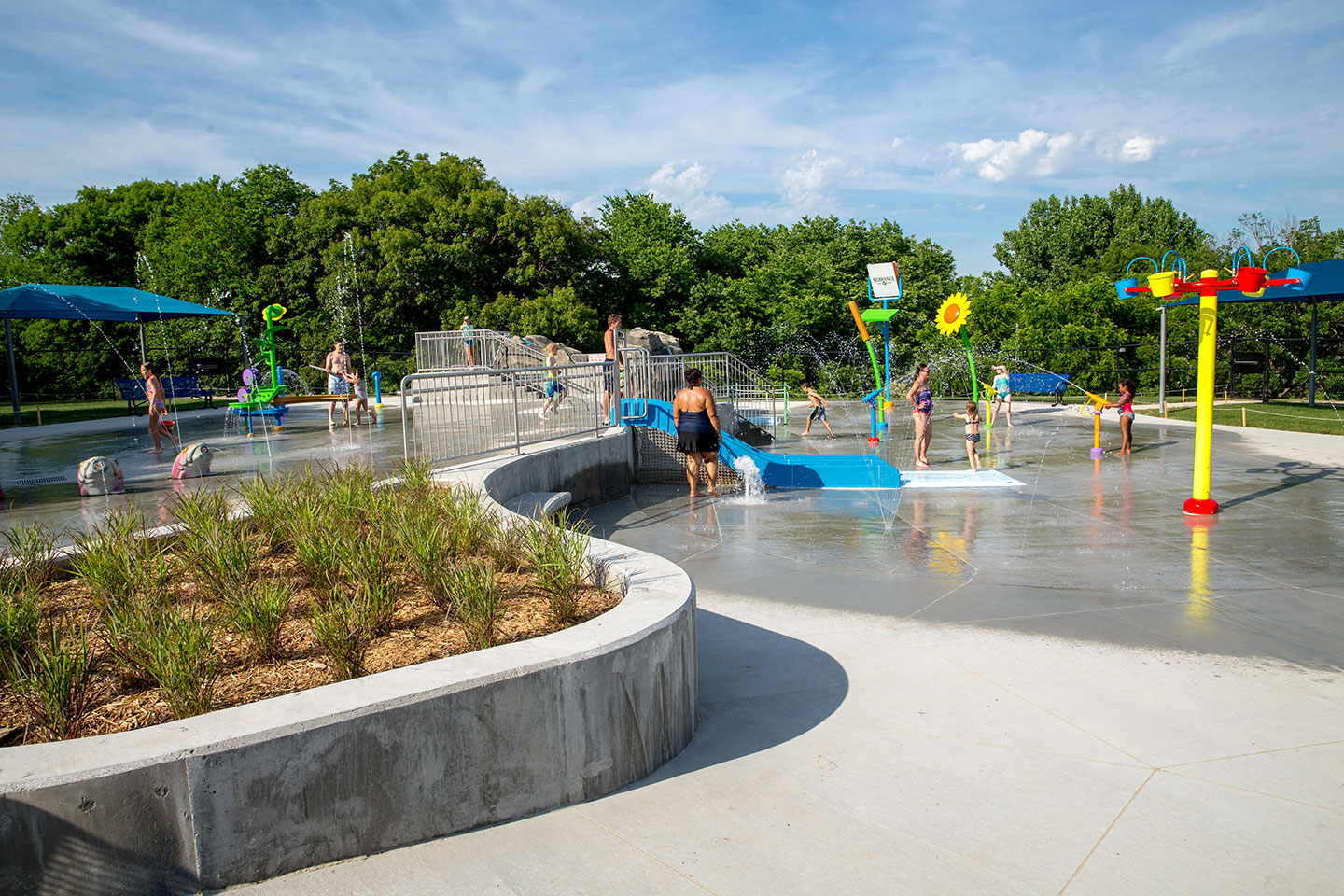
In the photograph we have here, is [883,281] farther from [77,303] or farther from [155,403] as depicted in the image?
[77,303]

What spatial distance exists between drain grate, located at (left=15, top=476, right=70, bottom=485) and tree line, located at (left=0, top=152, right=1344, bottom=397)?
78.9 ft

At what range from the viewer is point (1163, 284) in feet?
34.2

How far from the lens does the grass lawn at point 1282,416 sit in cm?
1994

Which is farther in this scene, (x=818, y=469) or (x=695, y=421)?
(x=818, y=469)

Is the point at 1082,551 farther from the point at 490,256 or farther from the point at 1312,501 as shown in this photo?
the point at 490,256

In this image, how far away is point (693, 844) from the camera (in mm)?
3537

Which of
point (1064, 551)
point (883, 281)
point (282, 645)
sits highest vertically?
point (883, 281)

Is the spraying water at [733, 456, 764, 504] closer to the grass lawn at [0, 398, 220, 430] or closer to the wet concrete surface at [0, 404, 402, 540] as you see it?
the wet concrete surface at [0, 404, 402, 540]

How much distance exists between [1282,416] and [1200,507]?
49.4 ft

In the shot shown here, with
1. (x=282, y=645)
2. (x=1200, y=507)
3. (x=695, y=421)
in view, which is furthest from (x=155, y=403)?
(x=1200, y=507)

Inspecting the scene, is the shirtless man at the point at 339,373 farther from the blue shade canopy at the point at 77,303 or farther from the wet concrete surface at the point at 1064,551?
the wet concrete surface at the point at 1064,551

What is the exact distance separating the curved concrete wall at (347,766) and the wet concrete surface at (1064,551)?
3633 mm

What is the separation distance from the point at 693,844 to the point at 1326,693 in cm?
419

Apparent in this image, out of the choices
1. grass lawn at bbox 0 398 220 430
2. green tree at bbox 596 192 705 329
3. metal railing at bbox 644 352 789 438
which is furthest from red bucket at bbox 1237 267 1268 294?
green tree at bbox 596 192 705 329
